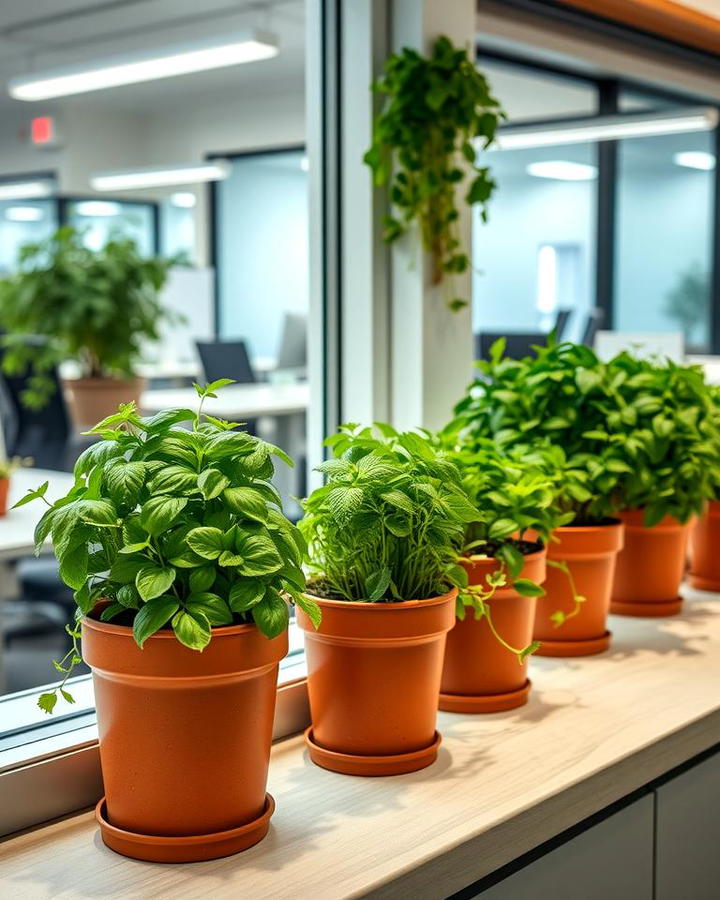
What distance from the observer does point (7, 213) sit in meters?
9.02

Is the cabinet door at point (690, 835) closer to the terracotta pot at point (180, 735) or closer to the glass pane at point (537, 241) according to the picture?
the terracotta pot at point (180, 735)

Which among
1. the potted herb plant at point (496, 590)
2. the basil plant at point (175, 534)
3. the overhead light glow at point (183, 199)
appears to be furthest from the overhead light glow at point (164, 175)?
the basil plant at point (175, 534)

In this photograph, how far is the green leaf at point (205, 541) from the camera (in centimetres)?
81

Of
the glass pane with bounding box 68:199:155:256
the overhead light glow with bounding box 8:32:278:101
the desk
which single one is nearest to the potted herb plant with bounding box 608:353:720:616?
the desk

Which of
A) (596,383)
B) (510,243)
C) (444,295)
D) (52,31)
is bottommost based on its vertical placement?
(596,383)

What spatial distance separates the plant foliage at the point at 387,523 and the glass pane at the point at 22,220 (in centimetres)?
839

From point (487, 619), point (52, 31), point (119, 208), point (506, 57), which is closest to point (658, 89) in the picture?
point (506, 57)

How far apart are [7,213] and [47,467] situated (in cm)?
593

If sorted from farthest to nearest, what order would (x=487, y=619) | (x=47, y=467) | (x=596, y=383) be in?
(x=47, y=467)
(x=596, y=383)
(x=487, y=619)

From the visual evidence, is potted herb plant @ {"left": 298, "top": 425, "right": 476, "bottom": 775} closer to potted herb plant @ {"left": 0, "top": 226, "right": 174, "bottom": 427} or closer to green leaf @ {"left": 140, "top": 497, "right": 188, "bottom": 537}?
green leaf @ {"left": 140, "top": 497, "right": 188, "bottom": 537}

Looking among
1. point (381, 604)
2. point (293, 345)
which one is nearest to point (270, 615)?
point (381, 604)

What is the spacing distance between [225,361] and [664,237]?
2959mm

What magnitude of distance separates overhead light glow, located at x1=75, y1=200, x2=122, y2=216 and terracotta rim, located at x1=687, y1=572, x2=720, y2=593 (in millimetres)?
8196

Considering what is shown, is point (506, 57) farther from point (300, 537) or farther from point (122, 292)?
point (300, 537)
